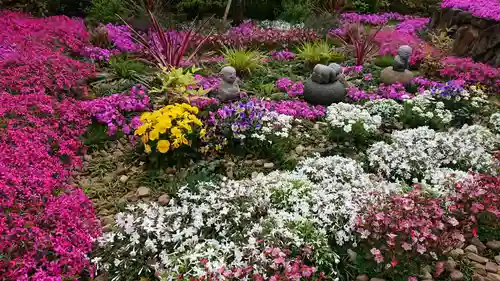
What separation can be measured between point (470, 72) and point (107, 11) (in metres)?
7.61

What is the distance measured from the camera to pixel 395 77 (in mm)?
6586

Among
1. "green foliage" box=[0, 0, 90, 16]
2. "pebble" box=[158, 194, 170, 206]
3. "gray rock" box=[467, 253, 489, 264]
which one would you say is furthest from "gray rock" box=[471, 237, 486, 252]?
"green foliage" box=[0, 0, 90, 16]

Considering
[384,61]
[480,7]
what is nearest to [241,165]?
[384,61]

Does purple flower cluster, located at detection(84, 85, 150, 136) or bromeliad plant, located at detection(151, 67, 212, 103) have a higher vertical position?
bromeliad plant, located at detection(151, 67, 212, 103)

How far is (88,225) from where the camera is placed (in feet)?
10.7

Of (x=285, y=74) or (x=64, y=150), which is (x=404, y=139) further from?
(x=64, y=150)

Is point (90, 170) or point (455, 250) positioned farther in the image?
point (90, 170)

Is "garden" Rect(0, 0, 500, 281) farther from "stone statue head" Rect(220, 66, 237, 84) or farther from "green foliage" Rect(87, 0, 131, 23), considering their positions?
"green foliage" Rect(87, 0, 131, 23)

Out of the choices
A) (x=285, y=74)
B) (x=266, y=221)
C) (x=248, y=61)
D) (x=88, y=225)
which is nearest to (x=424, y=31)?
(x=285, y=74)

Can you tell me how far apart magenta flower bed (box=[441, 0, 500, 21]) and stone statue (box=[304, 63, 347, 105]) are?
4028 mm

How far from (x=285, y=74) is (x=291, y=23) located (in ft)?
14.9

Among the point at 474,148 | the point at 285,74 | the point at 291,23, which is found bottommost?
the point at 291,23

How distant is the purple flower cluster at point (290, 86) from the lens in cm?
621

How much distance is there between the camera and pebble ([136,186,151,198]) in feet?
13.1
